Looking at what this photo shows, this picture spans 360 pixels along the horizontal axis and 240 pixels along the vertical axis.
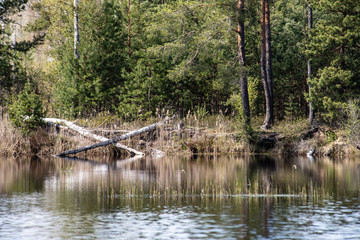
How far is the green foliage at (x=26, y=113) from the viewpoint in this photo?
30359 millimetres

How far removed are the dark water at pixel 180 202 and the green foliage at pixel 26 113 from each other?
19.7ft

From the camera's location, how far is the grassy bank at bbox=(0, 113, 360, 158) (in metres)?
31.0

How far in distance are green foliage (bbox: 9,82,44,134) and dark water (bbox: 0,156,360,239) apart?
6.01m

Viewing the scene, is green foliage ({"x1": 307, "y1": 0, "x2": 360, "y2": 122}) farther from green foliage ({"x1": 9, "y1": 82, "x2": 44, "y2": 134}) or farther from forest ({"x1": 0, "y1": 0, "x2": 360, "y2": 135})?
green foliage ({"x1": 9, "y1": 82, "x2": 44, "y2": 134})

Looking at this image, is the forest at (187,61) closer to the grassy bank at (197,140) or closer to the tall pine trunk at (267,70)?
the tall pine trunk at (267,70)

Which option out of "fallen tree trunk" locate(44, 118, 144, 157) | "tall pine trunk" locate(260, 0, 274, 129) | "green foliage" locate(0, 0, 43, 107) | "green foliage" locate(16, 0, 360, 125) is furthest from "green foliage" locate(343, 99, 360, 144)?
"green foliage" locate(0, 0, 43, 107)

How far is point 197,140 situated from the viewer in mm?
32062

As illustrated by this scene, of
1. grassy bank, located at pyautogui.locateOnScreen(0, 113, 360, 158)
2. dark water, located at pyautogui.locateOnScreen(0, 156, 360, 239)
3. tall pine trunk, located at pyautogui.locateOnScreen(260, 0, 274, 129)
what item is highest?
tall pine trunk, located at pyautogui.locateOnScreen(260, 0, 274, 129)

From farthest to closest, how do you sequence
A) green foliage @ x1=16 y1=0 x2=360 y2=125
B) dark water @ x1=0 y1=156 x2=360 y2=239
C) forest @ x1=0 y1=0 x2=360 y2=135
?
1. green foliage @ x1=16 y1=0 x2=360 y2=125
2. forest @ x1=0 y1=0 x2=360 y2=135
3. dark water @ x1=0 y1=156 x2=360 y2=239

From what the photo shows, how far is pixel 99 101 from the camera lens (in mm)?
38531

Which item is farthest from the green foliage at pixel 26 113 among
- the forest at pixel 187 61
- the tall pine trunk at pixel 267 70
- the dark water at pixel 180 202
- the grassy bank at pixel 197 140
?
the tall pine trunk at pixel 267 70

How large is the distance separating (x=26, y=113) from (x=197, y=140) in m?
10.0

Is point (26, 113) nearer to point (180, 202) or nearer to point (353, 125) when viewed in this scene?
point (353, 125)

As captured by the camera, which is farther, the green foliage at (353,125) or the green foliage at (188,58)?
the green foliage at (188,58)
